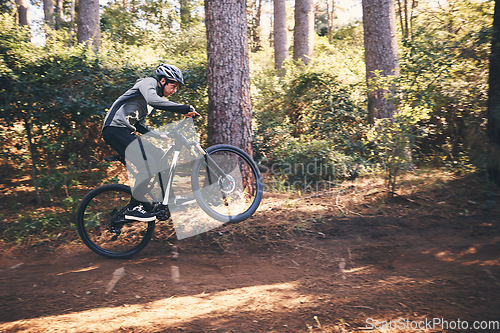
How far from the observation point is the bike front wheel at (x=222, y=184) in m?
4.52

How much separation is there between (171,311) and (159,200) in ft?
5.10

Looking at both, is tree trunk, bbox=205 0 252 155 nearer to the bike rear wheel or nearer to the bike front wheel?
the bike front wheel

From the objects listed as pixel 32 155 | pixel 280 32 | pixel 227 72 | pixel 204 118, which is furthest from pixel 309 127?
pixel 280 32

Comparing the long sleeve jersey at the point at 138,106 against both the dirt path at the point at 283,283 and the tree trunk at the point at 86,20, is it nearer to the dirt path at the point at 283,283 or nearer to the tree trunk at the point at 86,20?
the dirt path at the point at 283,283

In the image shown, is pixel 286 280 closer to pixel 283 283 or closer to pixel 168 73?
pixel 283 283

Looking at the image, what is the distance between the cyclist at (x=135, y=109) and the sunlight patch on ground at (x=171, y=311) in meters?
1.31

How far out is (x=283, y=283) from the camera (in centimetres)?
377

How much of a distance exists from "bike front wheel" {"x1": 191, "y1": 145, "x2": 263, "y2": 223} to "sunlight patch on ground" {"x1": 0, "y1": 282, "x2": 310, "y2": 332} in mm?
1240

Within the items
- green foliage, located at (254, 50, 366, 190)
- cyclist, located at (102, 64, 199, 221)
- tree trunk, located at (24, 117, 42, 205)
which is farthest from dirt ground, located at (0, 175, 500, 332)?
green foliage, located at (254, 50, 366, 190)

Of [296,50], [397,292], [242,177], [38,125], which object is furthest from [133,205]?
[296,50]

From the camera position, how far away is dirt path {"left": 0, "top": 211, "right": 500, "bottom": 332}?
305cm

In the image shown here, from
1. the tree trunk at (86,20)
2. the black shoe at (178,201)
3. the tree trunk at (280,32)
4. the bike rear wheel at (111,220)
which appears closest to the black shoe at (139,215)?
the bike rear wheel at (111,220)

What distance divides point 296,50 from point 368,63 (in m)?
5.41

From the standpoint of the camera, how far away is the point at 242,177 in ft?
18.5
